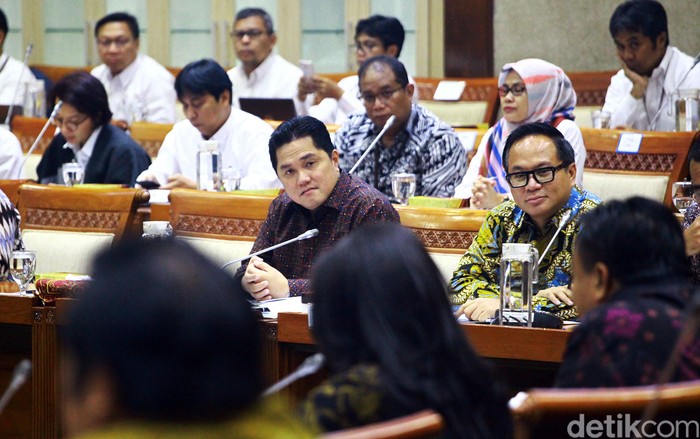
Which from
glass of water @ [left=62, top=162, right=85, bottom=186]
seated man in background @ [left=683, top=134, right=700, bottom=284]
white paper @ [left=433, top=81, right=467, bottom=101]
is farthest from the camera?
white paper @ [left=433, top=81, right=467, bottom=101]

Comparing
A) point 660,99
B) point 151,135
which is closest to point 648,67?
point 660,99

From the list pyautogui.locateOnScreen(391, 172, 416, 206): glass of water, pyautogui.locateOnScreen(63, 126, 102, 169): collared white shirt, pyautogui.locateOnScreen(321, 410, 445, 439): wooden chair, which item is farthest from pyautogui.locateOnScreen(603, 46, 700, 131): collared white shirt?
pyautogui.locateOnScreen(321, 410, 445, 439): wooden chair

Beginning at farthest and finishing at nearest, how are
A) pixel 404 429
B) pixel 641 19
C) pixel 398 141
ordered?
pixel 641 19, pixel 398 141, pixel 404 429

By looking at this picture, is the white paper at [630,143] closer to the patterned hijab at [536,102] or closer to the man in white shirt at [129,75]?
the patterned hijab at [536,102]

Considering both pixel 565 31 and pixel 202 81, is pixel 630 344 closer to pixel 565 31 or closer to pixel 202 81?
pixel 202 81

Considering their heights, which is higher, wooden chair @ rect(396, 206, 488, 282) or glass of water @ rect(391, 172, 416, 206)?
glass of water @ rect(391, 172, 416, 206)

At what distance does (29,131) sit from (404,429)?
558 centimetres

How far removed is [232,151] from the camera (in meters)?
5.35

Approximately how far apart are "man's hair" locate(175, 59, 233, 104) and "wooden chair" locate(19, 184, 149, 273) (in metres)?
1.16

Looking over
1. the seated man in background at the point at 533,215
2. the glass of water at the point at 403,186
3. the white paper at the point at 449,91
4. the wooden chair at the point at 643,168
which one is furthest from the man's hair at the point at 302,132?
the white paper at the point at 449,91

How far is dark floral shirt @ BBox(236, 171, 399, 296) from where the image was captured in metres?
3.42

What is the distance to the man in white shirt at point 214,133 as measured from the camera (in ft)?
17.3

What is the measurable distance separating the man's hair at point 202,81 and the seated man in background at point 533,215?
2.31 m

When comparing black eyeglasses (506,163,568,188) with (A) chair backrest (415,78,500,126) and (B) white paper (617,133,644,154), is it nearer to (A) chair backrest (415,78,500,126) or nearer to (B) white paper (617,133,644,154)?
(B) white paper (617,133,644,154)
